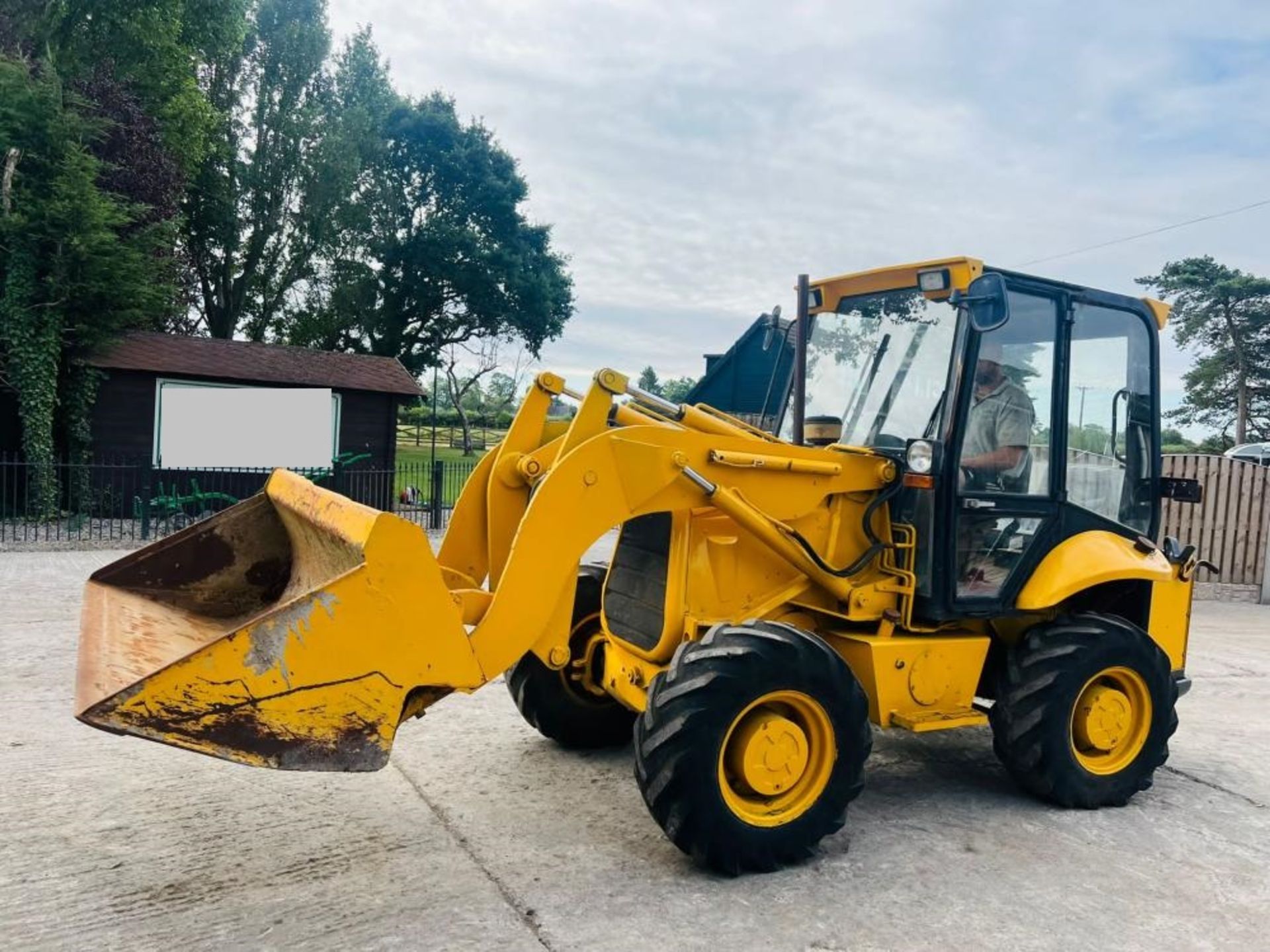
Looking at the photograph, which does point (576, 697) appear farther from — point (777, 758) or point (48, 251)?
point (48, 251)

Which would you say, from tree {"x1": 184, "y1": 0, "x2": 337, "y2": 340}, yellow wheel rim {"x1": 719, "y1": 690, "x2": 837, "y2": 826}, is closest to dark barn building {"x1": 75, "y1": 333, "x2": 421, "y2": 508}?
tree {"x1": 184, "y1": 0, "x2": 337, "y2": 340}

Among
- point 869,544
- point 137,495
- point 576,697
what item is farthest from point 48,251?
point 869,544

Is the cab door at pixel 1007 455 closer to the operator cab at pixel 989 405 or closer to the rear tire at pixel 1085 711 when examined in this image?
the operator cab at pixel 989 405

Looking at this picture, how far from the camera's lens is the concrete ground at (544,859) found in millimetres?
3105

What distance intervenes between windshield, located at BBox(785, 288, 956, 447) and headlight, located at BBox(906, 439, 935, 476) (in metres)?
0.16

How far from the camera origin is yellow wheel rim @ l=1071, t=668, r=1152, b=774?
434 centimetres

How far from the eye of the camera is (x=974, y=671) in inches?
173

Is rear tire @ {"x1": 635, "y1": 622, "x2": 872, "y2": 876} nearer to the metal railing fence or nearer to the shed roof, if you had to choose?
the metal railing fence

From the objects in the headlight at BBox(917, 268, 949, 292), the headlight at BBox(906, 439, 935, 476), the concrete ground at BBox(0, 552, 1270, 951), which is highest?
the headlight at BBox(917, 268, 949, 292)

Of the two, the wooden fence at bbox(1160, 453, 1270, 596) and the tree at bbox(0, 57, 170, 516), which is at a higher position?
the tree at bbox(0, 57, 170, 516)

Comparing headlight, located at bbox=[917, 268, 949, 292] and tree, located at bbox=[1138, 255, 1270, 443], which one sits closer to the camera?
headlight, located at bbox=[917, 268, 949, 292]

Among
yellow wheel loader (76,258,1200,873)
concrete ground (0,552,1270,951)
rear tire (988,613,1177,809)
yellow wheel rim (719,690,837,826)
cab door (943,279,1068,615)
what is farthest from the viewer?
cab door (943,279,1068,615)

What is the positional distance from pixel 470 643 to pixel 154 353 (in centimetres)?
1559

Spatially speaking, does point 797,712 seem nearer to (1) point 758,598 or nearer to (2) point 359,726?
(1) point 758,598
